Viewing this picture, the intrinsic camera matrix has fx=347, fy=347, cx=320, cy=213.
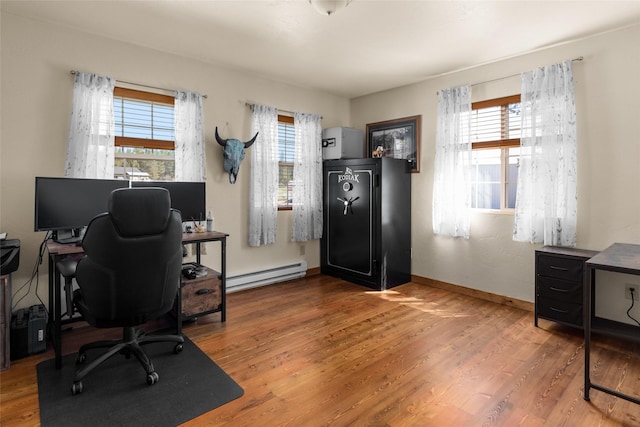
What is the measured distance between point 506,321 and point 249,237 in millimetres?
2862

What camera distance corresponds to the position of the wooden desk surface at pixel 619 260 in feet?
6.24

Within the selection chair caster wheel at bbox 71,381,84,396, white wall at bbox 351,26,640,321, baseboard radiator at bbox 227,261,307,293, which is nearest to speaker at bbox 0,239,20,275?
chair caster wheel at bbox 71,381,84,396

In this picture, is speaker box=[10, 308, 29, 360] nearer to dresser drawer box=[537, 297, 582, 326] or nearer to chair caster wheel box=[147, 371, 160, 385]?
chair caster wheel box=[147, 371, 160, 385]

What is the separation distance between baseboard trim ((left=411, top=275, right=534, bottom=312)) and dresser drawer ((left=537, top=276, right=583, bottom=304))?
526 millimetres

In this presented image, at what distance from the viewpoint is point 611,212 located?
3.07 meters

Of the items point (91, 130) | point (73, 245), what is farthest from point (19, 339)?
point (91, 130)

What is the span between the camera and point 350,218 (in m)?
4.57

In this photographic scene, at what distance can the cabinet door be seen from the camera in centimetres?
434

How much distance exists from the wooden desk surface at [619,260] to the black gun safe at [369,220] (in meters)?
2.21

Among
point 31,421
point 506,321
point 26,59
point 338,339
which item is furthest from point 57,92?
point 506,321

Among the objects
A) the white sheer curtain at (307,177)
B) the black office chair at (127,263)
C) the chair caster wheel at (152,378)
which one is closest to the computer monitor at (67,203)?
the black office chair at (127,263)

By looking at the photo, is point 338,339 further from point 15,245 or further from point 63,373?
point 15,245

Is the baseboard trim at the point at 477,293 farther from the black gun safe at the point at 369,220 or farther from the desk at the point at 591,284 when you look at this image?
the desk at the point at 591,284

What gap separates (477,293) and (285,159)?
9.38ft
